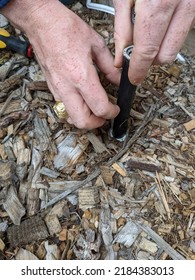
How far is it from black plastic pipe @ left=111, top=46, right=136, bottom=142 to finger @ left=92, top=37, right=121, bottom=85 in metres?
0.07

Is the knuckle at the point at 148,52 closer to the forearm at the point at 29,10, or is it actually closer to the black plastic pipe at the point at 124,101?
the black plastic pipe at the point at 124,101

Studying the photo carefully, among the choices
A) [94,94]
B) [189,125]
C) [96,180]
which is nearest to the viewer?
[94,94]

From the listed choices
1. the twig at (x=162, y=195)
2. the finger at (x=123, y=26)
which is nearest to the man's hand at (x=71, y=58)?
the finger at (x=123, y=26)

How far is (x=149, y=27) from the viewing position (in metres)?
0.88

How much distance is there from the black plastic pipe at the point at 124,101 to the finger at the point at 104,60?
2.9 inches

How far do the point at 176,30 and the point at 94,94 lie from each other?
0.91ft

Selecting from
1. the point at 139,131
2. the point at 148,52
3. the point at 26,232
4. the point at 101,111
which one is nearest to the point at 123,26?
the point at 148,52

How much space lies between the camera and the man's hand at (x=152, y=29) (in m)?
0.88

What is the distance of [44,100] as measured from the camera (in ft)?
4.39

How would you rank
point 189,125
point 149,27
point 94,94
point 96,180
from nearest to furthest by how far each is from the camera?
point 149,27
point 94,94
point 96,180
point 189,125

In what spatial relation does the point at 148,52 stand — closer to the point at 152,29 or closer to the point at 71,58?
the point at 152,29

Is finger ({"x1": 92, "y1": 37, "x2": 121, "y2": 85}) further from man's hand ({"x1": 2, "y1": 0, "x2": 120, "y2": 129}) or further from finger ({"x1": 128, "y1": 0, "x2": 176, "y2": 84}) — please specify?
finger ({"x1": 128, "y1": 0, "x2": 176, "y2": 84})

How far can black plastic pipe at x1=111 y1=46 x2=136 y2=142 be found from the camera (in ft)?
3.35
